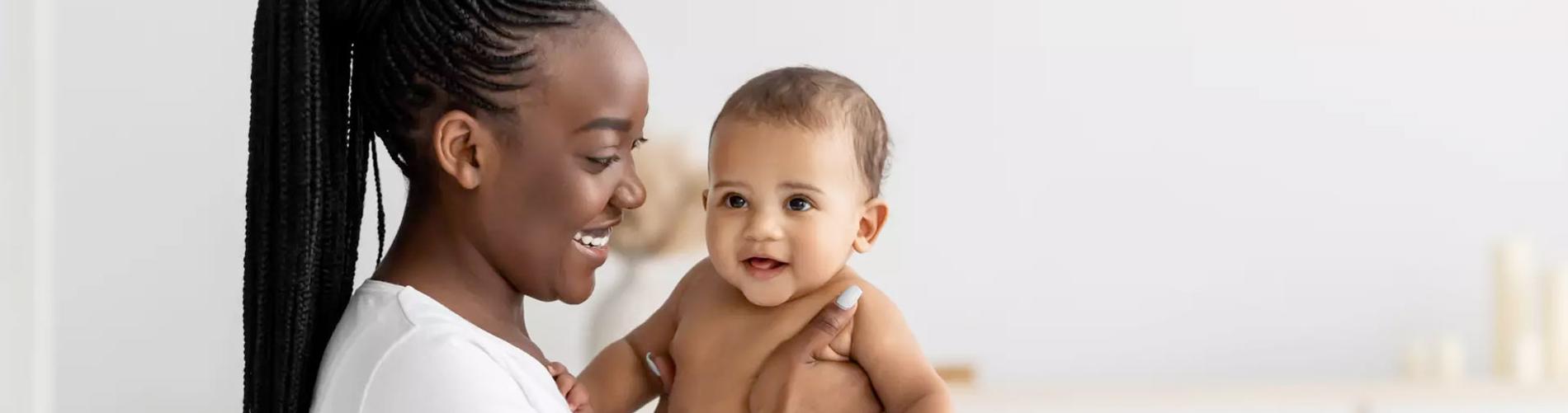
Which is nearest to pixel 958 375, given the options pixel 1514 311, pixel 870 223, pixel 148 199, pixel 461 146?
pixel 1514 311

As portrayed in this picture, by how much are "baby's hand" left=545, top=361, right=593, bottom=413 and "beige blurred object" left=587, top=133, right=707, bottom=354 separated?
0.80 metres

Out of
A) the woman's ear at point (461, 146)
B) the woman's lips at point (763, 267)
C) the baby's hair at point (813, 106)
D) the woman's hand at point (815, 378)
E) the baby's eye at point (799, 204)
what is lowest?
the woman's hand at point (815, 378)

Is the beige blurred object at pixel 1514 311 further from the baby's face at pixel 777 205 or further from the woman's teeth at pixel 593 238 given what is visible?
the woman's teeth at pixel 593 238

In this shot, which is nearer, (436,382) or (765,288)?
(436,382)

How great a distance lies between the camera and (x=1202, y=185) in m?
3.04

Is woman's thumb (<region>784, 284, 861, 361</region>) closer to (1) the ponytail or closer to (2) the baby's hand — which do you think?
(2) the baby's hand

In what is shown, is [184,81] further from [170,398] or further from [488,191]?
[488,191]

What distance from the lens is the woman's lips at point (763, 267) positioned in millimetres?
1302

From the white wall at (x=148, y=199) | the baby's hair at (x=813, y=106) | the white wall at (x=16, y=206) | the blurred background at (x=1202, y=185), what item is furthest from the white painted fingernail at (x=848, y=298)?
the white wall at (x=148, y=199)

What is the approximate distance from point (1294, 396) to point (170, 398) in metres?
1.93

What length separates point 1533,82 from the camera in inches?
123

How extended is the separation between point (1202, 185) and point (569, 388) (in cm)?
220

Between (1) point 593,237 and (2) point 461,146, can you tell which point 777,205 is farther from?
(2) point 461,146

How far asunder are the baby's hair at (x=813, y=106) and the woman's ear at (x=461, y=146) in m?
0.34
